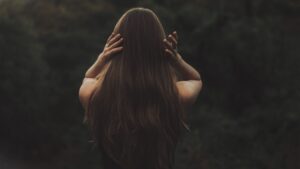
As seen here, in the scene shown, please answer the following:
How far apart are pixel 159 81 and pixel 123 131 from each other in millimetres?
233

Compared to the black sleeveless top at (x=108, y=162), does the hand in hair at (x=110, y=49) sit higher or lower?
higher

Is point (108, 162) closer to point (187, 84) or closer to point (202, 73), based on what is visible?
point (187, 84)

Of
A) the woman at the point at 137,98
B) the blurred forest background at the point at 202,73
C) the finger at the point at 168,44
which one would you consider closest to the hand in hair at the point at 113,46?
the woman at the point at 137,98

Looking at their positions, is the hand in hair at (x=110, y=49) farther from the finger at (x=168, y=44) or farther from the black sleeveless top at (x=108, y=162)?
the black sleeveless top at (x=108, y=162)

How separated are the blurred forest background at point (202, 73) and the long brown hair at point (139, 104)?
7917 millimetres

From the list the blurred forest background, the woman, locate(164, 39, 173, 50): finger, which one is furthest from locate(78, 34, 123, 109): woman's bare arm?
the blurred forest background

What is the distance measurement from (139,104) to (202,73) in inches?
456

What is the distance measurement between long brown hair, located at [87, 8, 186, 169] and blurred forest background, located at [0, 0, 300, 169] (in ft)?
26.0

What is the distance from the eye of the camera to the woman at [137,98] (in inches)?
98.7

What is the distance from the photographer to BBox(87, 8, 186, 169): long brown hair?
2504mm

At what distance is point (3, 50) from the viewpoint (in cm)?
1043

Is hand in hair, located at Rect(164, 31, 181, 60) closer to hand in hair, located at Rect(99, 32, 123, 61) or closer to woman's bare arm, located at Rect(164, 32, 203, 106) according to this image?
woman's bare arm, located at Rect(164, 32, 203, 106)

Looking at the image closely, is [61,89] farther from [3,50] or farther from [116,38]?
[116,38]

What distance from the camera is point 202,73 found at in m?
14.0
